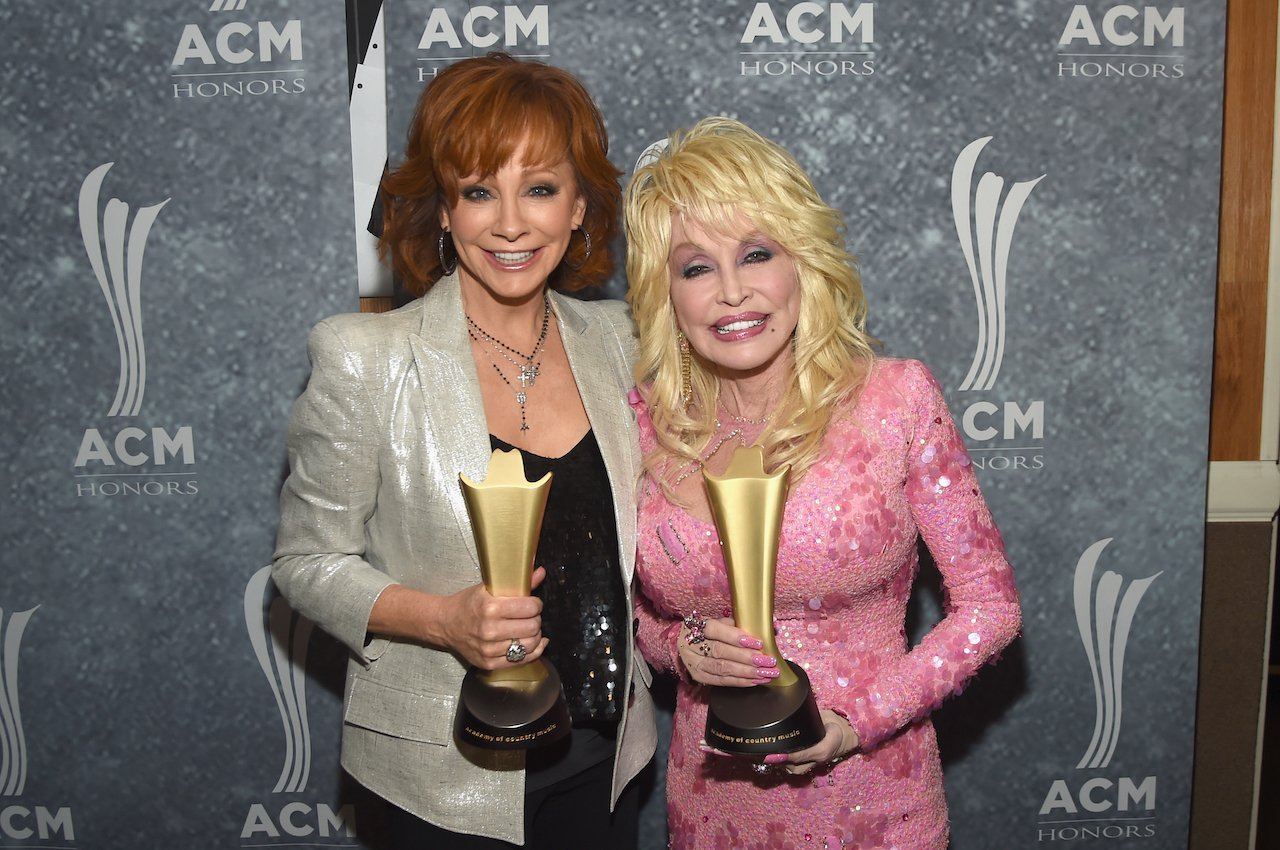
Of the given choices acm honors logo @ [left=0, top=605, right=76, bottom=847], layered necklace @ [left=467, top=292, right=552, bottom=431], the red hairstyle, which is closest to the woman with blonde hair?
the red hairstyle

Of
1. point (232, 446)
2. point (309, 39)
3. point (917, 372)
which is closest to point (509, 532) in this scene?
point (917, 372)

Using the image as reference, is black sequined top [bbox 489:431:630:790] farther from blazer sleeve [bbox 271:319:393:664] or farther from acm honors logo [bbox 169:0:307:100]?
acm honors logo [bbox 169:0:307:100]

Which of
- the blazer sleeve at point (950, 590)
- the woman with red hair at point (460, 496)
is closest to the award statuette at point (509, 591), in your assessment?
the woman with red hair at point (460, 496)

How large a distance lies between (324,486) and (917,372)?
938mm

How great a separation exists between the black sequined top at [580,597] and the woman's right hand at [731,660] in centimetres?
18

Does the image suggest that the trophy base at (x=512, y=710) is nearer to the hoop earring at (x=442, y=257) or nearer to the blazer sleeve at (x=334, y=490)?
the blazer sleeve at (x=334, y=490)

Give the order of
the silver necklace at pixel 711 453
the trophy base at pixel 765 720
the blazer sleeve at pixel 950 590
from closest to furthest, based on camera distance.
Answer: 1. the trophy base at pixel 765 720
2. the blazer sleeve at pixel 950 590
3. the silver necklace at pixel 711 453

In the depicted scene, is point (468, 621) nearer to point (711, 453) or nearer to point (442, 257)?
point (711, 453)

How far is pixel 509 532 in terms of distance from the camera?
54.2 inches

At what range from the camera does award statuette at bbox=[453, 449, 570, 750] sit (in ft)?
4.50

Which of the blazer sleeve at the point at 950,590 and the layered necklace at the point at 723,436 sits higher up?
the layered necklace at the point at 723,436

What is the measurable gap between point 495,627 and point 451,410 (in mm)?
363

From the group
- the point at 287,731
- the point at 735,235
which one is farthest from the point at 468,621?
the point at 287,731

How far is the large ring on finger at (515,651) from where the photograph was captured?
140 centimetres
